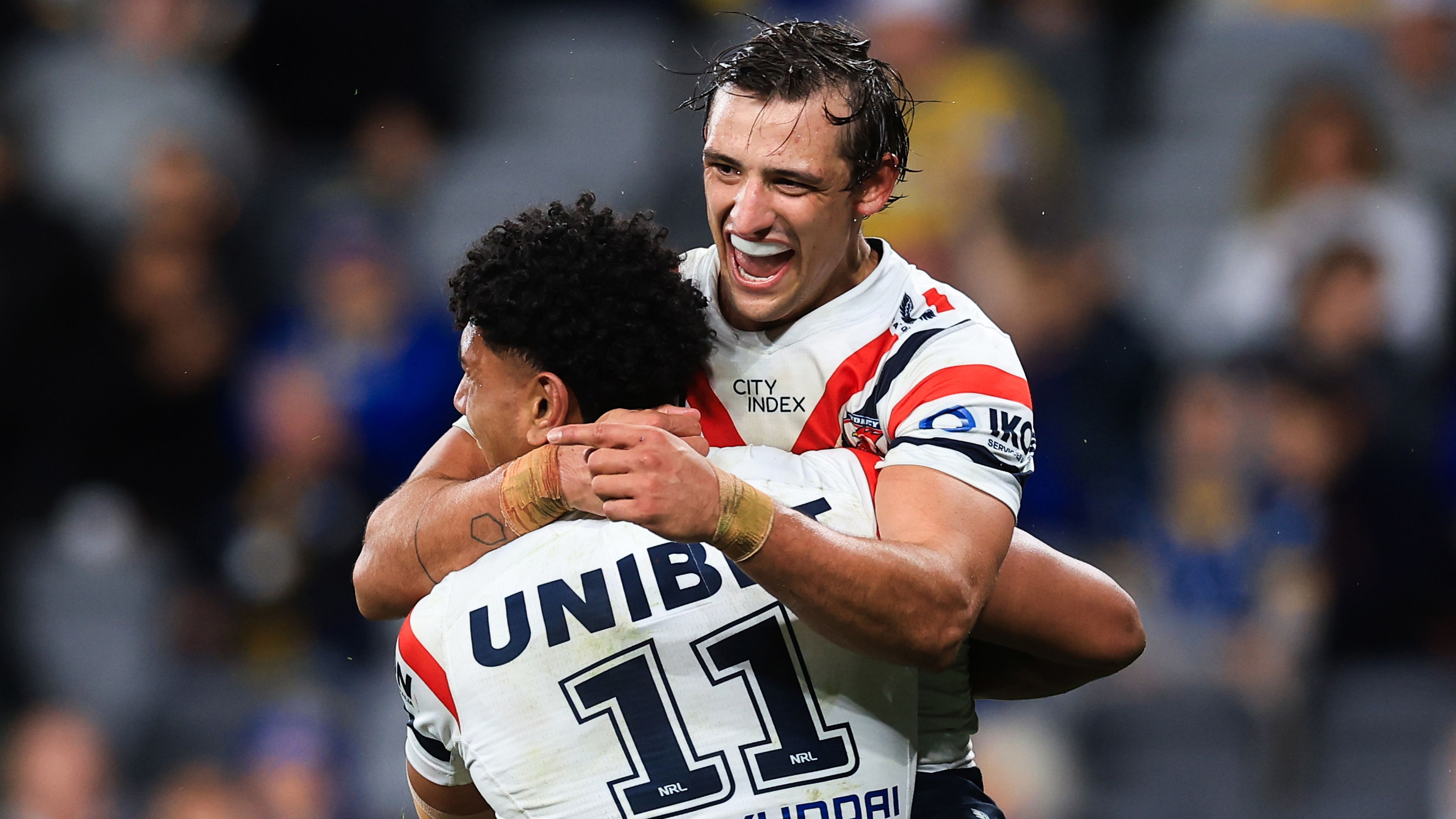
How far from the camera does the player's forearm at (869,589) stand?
7.22ft

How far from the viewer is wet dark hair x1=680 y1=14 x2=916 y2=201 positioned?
2.75 metres

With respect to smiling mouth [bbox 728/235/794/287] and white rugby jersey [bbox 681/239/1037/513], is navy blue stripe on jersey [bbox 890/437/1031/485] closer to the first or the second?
white rugby jersey [bbox 681/239/1037/513]

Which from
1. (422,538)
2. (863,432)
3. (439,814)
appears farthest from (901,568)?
(439,814)

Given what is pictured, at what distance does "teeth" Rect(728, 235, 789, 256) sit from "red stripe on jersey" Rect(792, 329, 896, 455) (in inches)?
8.6

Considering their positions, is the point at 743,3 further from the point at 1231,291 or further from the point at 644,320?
the point at 644,320

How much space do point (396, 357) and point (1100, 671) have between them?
3.86 metres

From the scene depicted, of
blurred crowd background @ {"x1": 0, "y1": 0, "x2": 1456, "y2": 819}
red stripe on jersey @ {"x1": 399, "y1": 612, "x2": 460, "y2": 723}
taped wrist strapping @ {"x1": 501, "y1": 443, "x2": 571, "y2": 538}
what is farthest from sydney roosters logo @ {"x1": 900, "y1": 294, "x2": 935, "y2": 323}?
blurred crowd background @ {"x1": 0, "y1": 0, "x2": 1456, "y2": 819}

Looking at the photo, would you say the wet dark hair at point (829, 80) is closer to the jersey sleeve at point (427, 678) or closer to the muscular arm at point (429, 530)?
the muscular arm at point (429, 530)

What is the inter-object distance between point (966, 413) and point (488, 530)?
768mm

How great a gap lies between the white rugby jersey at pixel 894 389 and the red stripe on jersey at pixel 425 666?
65 cm

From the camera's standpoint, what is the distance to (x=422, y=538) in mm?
2639

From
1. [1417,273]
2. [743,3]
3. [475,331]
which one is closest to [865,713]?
[475,331]

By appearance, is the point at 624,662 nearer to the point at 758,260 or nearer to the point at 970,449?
the point at 970,449

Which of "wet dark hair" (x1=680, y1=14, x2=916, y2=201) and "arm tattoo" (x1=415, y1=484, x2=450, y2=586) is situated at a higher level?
"wet dark hair" (x1=680, y1=14, x2=916, y2=201)
